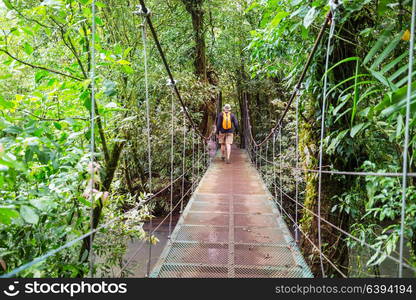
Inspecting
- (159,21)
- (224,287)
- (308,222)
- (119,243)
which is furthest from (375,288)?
(159,21)

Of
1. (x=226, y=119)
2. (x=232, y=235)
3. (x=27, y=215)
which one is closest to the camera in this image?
(x=27, y=215)

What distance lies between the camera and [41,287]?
0.72 metres

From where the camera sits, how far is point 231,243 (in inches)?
62.2

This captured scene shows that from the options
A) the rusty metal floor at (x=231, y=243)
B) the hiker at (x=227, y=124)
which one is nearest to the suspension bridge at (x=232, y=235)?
the rusty metal floor at (x=231, y=243)

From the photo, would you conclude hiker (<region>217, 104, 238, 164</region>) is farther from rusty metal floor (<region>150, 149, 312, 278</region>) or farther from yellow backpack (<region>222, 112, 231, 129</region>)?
rusty metal floor (<region>150, 149, 312, 278</region>)

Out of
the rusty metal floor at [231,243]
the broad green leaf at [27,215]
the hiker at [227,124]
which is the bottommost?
the rusty metal floor at [231,243]

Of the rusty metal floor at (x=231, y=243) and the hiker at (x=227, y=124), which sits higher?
the hiker at (x=227, y=124)

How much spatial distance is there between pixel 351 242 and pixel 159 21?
248 cm

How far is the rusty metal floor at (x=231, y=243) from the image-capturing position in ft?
4.22

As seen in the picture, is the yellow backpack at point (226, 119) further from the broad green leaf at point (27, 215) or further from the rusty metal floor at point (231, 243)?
the broad green leaf at point (27, 215)

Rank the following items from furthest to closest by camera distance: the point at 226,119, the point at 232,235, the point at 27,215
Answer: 1. the point at 226,119
2. the point at 232,235
3. the point at 27,215

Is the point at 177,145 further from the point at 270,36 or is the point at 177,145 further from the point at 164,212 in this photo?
the point at 270,36

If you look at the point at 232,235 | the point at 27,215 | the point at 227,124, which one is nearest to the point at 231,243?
the point at 232,235

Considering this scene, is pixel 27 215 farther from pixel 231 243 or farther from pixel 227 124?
pixel 227 124
